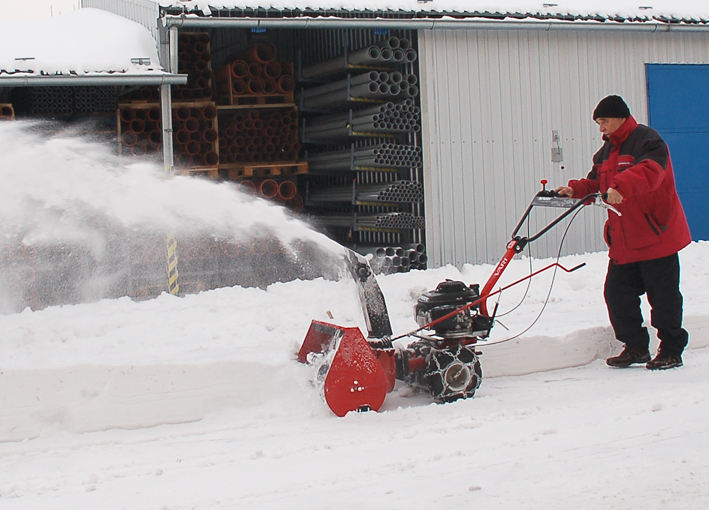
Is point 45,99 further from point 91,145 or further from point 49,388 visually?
point 49,388

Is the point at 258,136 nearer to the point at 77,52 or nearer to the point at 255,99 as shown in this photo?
the point at 255,99

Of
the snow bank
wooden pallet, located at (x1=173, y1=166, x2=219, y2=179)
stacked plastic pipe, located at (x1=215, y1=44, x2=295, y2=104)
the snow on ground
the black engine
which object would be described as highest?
stacked plastic pipe, located at (x1=215, y1=44, x2=295, y2=104)

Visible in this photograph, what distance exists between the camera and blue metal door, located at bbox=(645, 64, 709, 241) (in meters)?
12.3

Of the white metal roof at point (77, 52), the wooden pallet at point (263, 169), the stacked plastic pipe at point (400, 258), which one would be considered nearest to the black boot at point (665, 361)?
the stacked plastic pipe at point (400, 258)

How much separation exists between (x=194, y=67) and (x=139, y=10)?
49.8 inches

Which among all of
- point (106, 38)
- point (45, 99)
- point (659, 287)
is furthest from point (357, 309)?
point (45, 99)

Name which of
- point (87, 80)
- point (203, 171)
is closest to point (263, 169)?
point (203, 171)

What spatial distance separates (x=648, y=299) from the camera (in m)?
5.96

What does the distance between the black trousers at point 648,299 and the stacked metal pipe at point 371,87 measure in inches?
222

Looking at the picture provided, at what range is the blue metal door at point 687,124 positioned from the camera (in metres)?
12.3

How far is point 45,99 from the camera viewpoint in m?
12.5

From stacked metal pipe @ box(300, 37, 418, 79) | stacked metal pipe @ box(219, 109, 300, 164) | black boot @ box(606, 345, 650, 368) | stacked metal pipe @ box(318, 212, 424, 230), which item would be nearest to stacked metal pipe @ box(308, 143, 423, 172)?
stacked metal pipe @ box(318, 212, 424, 230)

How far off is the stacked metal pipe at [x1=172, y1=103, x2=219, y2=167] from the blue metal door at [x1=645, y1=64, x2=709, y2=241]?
21.8 ft

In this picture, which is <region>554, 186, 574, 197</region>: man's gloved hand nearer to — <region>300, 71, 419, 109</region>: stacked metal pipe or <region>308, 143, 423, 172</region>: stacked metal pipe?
<region>308, 143, 423, 172</region>: stacked metal pipe
